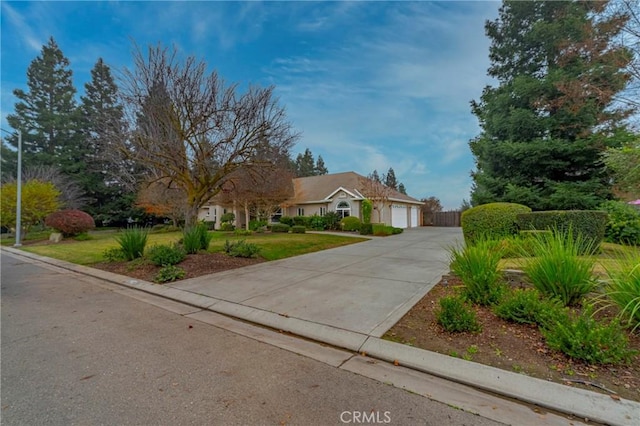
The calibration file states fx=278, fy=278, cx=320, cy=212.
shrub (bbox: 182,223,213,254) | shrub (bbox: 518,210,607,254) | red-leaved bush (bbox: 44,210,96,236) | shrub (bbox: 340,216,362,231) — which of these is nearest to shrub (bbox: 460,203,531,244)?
shrub (bbox: 518,210,607,254)

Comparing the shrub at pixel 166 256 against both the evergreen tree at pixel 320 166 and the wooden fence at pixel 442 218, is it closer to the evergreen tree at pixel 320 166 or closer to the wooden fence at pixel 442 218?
the wooden fence at pixel 442 218

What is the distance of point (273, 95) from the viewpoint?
32.4ft

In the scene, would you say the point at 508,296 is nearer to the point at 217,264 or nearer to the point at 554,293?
the point at 554,293

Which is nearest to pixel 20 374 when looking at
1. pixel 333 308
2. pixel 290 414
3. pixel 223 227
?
pixel 290 414

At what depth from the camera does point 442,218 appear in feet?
103

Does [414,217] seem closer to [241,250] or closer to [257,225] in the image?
[257,225]

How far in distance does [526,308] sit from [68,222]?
22.5 m

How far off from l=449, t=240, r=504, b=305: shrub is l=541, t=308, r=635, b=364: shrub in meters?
1.18

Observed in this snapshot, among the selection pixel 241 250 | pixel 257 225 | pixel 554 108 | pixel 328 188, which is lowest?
pixel 241 250

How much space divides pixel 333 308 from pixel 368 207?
1703 centimetres

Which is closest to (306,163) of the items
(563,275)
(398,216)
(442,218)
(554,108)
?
(442,218)

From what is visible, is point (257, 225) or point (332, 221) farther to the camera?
point (332, 221)

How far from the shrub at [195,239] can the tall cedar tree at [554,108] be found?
38.1ft

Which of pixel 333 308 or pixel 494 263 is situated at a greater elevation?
pixel 494 263
